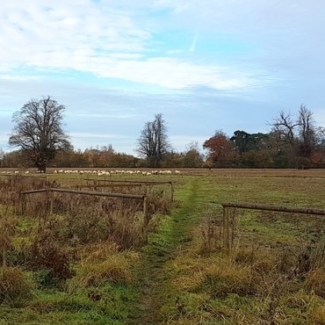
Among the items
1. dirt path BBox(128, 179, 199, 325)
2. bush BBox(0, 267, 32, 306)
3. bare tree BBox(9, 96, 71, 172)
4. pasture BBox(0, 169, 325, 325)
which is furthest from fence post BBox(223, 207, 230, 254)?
bare tree BBox(9, 96, 71, 172)

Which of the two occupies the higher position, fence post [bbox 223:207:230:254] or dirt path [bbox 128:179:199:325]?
fence post [bbox 223:207:230:254]

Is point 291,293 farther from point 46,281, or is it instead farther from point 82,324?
point 46,281

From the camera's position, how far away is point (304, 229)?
1507cm

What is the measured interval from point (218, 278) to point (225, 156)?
366 feet

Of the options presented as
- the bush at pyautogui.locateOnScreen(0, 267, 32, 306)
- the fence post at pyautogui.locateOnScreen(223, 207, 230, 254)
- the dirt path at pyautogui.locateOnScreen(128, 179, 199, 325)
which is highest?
the fence post at pyautogui.locateOnScreen(223, 207, 230, 254)

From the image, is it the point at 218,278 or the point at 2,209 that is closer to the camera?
the point at 218,278

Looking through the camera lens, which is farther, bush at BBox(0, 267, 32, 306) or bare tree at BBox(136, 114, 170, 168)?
bare tree at BBox(136, 114, 170, 168)

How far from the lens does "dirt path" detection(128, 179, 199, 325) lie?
284 inches

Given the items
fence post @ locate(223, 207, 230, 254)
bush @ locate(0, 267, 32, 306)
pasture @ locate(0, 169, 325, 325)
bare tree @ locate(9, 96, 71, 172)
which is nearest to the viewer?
pasture @ locate(0, 169, 325, 325)

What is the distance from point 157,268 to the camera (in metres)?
10.1

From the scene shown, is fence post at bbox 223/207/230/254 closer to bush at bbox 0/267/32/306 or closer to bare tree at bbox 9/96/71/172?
bush at bbox 0/267/32/306

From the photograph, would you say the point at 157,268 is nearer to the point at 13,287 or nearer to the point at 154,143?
the point at 13,287

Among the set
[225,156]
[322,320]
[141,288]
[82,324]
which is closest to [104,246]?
[141,288]

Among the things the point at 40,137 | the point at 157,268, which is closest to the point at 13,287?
the point at 157,268
